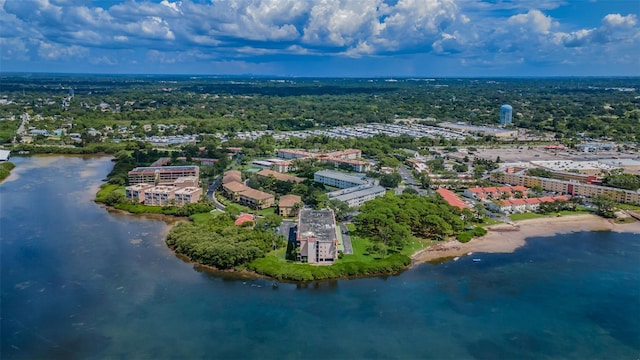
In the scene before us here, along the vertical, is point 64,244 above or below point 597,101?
below

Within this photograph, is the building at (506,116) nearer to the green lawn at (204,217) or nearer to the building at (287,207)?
the building at (287,207)

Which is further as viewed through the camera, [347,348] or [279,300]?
[279,300]

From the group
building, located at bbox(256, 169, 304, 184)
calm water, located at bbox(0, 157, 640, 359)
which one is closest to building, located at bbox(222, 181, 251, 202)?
building, located at bbox(256, 169, 304, 184)

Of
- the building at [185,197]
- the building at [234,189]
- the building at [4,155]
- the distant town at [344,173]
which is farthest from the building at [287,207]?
the building at [4,155]

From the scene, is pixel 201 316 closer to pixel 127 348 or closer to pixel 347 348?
pixel 127 348

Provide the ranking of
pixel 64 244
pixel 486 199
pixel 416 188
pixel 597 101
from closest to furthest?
pixel 64 244 → pixel 486 199 → pixel 416 188 → pixel 597 101

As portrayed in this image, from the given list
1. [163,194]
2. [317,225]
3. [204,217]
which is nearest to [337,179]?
[204,217]

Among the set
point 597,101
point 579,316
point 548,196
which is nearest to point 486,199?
point 548,196

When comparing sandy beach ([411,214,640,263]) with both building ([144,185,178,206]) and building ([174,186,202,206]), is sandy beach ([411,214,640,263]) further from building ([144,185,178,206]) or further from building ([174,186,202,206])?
building ([144,185,178,206])
